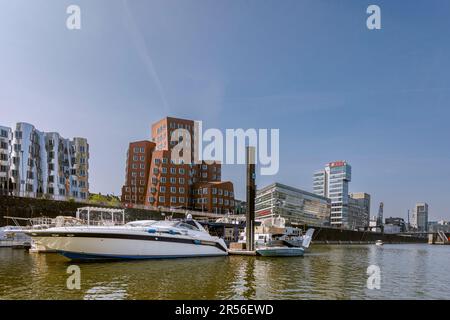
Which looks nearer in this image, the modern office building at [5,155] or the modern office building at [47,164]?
the modern office building at [5,155]

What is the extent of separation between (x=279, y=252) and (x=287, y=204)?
12235cm

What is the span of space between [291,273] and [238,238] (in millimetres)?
37630

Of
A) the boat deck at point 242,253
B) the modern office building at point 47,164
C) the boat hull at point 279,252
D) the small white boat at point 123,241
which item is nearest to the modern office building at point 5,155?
the modern office building at point 47,164

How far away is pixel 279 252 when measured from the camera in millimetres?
48375

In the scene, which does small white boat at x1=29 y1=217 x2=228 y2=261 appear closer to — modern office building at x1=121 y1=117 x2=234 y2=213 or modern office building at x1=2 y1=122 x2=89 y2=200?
modern office building at x1=2 y1=122 x2=89 y2=200

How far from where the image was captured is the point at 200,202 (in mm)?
123375

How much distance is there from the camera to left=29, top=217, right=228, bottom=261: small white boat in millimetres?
35219

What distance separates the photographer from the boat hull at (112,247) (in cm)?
3519

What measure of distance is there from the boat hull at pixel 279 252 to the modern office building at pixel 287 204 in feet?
325

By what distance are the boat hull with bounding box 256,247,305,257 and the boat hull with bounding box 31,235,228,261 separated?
36.4 ft

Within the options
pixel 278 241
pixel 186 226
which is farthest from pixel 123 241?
pixel 278 241

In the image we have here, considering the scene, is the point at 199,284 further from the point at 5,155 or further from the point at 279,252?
the point at 5,155

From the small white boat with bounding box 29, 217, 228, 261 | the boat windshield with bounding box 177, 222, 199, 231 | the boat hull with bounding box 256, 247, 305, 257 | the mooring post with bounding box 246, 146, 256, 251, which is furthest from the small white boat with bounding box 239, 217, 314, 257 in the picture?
the small white boat with bounding box 29, 217, 228, 261

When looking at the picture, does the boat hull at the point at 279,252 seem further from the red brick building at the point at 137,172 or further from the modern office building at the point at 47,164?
the red brick building at the point at 137,172
